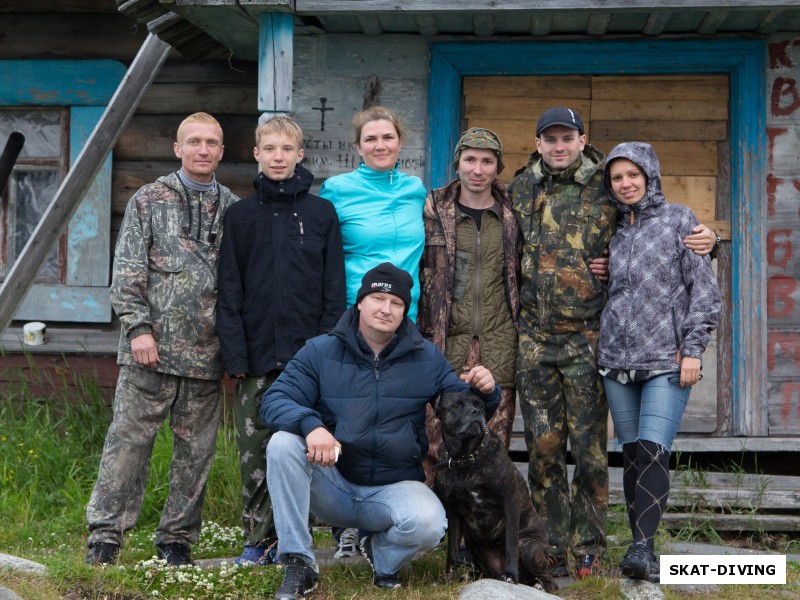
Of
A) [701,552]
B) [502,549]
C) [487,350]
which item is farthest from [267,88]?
[701,552]

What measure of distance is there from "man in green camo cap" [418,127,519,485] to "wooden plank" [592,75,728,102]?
7.47 feet

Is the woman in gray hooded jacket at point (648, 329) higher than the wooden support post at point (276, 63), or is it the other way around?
the wooden support post at point (276, 63)

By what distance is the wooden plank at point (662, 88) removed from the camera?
257 inches

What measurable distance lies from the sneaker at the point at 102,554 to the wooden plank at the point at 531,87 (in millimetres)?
3745

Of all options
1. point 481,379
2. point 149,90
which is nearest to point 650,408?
point 481,379

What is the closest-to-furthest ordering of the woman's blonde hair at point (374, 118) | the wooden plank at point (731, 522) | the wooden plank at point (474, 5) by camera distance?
the woman's blonde hair at point (374, 118)
the wooden plank at point (474, 5)
the wooden plank at point (731, 522)

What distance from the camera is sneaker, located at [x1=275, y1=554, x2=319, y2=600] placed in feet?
13.1

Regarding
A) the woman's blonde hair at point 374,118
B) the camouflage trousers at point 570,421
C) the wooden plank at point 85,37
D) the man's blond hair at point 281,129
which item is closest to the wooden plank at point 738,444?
the camouflage trousers at point 570,421

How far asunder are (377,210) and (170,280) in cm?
102

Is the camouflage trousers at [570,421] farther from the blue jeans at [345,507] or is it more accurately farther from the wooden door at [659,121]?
the wooden door at [659,121]

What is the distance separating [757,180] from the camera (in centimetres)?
Answer: 640

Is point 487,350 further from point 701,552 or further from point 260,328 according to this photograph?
point 701,552

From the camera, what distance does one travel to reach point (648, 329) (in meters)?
4.29

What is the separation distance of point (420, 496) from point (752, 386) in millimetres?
3191
